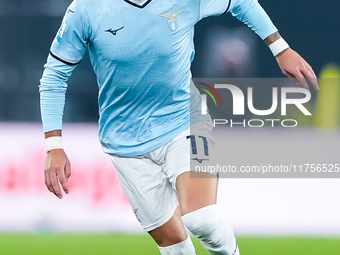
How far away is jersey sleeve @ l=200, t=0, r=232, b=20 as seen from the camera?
2662 millimetres

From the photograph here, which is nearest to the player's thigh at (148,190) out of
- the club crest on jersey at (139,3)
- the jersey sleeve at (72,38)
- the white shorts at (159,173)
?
the white shorts at (159,173)

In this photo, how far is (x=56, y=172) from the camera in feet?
8.20

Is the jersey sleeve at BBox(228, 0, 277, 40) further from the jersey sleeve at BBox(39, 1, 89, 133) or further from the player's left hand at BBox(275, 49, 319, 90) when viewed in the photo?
the jersey sleeve at BBox(39, 1, 89, 133)

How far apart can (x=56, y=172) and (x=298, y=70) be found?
4.05 ft

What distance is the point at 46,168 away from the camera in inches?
99.7

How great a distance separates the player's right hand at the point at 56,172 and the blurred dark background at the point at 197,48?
3.59 metres

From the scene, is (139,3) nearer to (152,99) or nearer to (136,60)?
(136,60)

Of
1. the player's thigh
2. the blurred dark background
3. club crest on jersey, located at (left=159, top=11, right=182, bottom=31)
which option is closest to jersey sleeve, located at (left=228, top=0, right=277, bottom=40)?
club crest on jersey, located at (left=159, top=11, right=182, bottom=31)

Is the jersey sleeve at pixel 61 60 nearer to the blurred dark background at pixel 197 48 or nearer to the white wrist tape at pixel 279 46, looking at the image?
the white wrist tape at pixel 279 46

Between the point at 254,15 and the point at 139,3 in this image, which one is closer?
the point at 139,3

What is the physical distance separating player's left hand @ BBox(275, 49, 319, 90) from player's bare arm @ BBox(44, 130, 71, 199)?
1145 mm

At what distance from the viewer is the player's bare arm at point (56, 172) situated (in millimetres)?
2480

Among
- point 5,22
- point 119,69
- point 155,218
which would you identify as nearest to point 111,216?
point 155,218

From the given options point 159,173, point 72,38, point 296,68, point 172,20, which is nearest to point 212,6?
point 172,20
